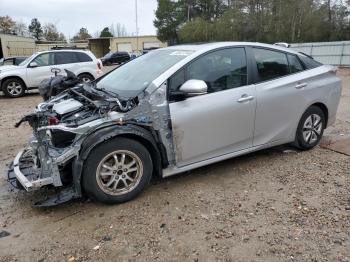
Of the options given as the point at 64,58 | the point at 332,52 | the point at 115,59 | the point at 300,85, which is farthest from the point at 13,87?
the point at 115,59

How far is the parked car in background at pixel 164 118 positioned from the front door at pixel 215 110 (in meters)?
0.01

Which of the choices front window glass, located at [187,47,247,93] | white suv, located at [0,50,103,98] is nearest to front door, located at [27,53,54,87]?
white suv, located at [0,50,103,98]

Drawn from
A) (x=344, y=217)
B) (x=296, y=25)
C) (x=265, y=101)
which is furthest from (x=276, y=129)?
(x=296, y=25)

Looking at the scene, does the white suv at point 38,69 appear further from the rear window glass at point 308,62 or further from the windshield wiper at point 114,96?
the rear window glass at point 308,62

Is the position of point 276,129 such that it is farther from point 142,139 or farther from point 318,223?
point 142,139

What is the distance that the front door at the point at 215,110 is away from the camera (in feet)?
13.2

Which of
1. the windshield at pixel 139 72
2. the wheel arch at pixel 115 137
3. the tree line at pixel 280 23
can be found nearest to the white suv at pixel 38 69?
the windshield at pixel 139 72

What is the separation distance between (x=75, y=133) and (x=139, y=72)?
1.34 metres

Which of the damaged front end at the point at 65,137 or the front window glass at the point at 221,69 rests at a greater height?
the front window glass at the point at 221,69

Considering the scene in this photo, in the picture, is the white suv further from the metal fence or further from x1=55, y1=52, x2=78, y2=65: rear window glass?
the metal fence

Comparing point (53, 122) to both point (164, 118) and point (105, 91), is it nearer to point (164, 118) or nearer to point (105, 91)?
point (105, 91)

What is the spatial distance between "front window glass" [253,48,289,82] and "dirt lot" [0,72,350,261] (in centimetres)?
123

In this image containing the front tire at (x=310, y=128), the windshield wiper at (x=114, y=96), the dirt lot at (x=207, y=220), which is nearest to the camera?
the dirt lot at (x=207, y=220)

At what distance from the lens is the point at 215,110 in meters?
4.19
